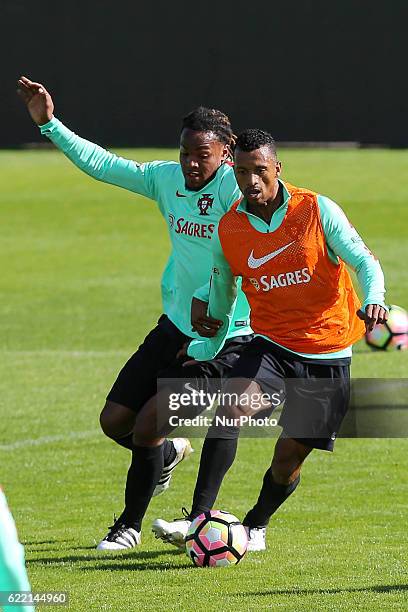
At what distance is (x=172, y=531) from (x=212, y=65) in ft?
87.5

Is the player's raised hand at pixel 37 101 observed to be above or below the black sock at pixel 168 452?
above

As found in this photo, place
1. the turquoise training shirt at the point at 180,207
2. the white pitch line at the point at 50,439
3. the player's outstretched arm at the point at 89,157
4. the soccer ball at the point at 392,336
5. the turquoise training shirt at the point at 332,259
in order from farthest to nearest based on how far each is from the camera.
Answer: the soccer ball at the point at 392,336 → the white pitch line at the point at 50,439 → the player's outstretched arm at the point at 89,157 → the turquoise training shirt at the point at 180,207 → the turquoise training shirt at the point at 332,259

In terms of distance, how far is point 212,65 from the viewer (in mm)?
32375

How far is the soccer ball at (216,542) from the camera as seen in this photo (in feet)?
20.6

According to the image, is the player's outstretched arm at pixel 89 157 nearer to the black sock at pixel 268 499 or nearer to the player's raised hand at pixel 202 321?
the player's raised hand at pixel 202 321

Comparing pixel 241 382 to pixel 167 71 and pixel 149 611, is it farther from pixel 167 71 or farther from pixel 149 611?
pixel 167 71

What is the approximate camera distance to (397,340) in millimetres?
13898

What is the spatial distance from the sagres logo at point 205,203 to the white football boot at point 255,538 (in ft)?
5.31

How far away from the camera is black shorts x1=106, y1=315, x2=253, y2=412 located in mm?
6809

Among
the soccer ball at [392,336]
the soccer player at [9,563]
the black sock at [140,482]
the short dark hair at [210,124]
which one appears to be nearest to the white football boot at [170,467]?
the black sock at [140,482]

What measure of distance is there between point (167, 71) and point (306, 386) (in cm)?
2685

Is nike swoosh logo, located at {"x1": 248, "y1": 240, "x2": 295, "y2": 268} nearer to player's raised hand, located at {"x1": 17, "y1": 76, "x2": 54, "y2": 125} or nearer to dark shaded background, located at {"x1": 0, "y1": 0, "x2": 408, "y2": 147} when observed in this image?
player's raised hand, located at {"x1": 17, "y1": 76, "x2": 54, "y2": 125}

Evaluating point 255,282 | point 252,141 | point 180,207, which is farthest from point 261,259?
point 180,207

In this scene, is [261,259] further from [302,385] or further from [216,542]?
[216,542]
